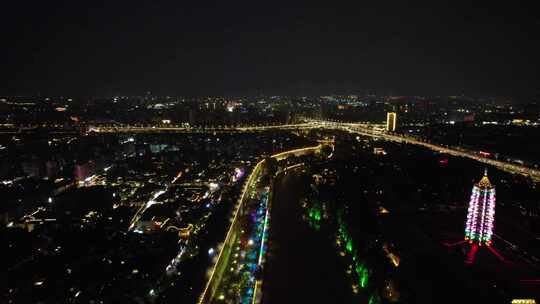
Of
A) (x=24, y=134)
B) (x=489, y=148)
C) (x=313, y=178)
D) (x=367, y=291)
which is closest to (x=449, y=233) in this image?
(x=367, y=291)

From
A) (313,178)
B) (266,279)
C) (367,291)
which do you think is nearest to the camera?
(367,291)

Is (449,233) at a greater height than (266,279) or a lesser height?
greater

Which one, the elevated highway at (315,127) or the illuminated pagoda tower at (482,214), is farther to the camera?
the elevated highway at (315,127)

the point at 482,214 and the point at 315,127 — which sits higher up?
the point at 482,214

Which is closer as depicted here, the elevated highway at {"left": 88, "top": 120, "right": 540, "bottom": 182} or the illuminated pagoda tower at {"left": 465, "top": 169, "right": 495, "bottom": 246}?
the illuminated pagoda tower at {"left": 465, "top": 169, "right": 495, "bottom": 246}

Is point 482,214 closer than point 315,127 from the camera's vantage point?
Yes

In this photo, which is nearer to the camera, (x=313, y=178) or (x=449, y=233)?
(x=449, y=233)

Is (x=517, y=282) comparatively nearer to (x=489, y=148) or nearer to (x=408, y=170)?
(x=408, y=170)

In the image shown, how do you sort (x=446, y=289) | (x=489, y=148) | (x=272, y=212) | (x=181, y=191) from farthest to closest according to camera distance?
(x=489, y=148) < (x=181, y=191) < (x=272, y=212) < (x=446, y=289)
